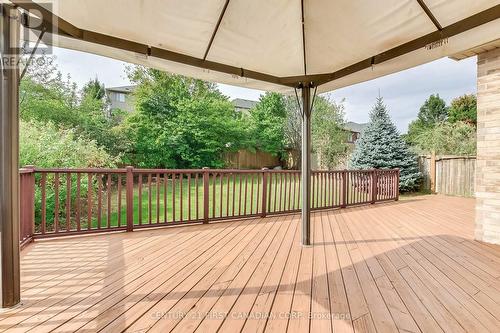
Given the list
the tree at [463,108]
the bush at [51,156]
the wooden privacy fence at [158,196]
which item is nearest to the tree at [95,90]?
the bush at [51,156]

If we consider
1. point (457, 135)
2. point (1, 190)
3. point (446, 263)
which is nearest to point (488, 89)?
point (446, 263)

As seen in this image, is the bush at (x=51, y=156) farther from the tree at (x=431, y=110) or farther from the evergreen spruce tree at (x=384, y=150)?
the tree at (x=431, y=110)

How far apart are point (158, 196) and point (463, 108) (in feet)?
75.7

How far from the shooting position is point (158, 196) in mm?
3971

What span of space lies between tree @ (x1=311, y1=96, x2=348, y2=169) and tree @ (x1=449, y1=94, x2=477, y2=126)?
10.9 meters

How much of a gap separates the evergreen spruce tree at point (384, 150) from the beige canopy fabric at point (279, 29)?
7.19m

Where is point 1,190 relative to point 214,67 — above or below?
below

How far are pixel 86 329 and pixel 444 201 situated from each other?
805cm

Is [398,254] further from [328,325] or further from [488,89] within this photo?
[488,89]

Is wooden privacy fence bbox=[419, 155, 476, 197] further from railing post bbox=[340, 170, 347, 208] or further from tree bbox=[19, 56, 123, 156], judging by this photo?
tree bbox=[19, 56, 123, 156]

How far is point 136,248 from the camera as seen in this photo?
300 cm

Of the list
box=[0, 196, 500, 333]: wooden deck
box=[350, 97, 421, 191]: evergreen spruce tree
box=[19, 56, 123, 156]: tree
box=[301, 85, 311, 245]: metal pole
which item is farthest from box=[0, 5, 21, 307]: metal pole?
Result: box=[350, 97, 421, 191]: evergreen spruce tree

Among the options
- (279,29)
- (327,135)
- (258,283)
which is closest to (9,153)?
(258,283)

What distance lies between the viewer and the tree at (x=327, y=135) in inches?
514
